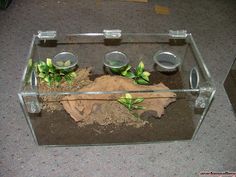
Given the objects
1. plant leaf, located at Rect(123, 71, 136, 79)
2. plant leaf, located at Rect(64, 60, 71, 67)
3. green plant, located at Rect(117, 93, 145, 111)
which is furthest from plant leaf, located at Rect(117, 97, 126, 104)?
plant leaf, located at Rect(64, 60, 71, 67)

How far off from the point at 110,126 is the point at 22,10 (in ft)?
3.01

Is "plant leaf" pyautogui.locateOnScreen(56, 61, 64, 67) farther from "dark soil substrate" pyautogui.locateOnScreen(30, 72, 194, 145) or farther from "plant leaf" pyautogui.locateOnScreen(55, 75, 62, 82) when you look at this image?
"dark soil substrate" pyautogui.locateOnScreen(30, 72, 194, 145)

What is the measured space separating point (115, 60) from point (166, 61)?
19cm

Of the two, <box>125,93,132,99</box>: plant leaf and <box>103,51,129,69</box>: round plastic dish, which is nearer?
<box>125,93,132,99</box>: plant leaf

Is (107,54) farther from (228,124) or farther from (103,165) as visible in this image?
(228,124)

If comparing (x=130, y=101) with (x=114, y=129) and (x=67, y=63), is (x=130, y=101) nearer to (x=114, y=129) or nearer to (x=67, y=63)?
(x=114, y=129)

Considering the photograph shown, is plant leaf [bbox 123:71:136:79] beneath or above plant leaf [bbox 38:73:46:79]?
beneath

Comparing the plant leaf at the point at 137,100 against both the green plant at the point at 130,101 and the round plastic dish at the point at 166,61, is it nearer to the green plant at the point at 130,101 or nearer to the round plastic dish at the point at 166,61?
the green plant at the point at 130,101

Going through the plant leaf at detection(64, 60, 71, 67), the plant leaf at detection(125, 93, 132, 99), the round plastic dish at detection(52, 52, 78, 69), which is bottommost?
the plant leaf at detection(64, 60, 71, 67)

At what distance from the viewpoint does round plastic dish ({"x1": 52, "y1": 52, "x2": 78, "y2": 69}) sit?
1.11m

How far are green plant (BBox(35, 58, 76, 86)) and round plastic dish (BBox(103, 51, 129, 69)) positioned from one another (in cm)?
13

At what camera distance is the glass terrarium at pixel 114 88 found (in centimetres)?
96

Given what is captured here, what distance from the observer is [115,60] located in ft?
3.80

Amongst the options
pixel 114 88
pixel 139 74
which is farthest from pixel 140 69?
pixel 114 88
